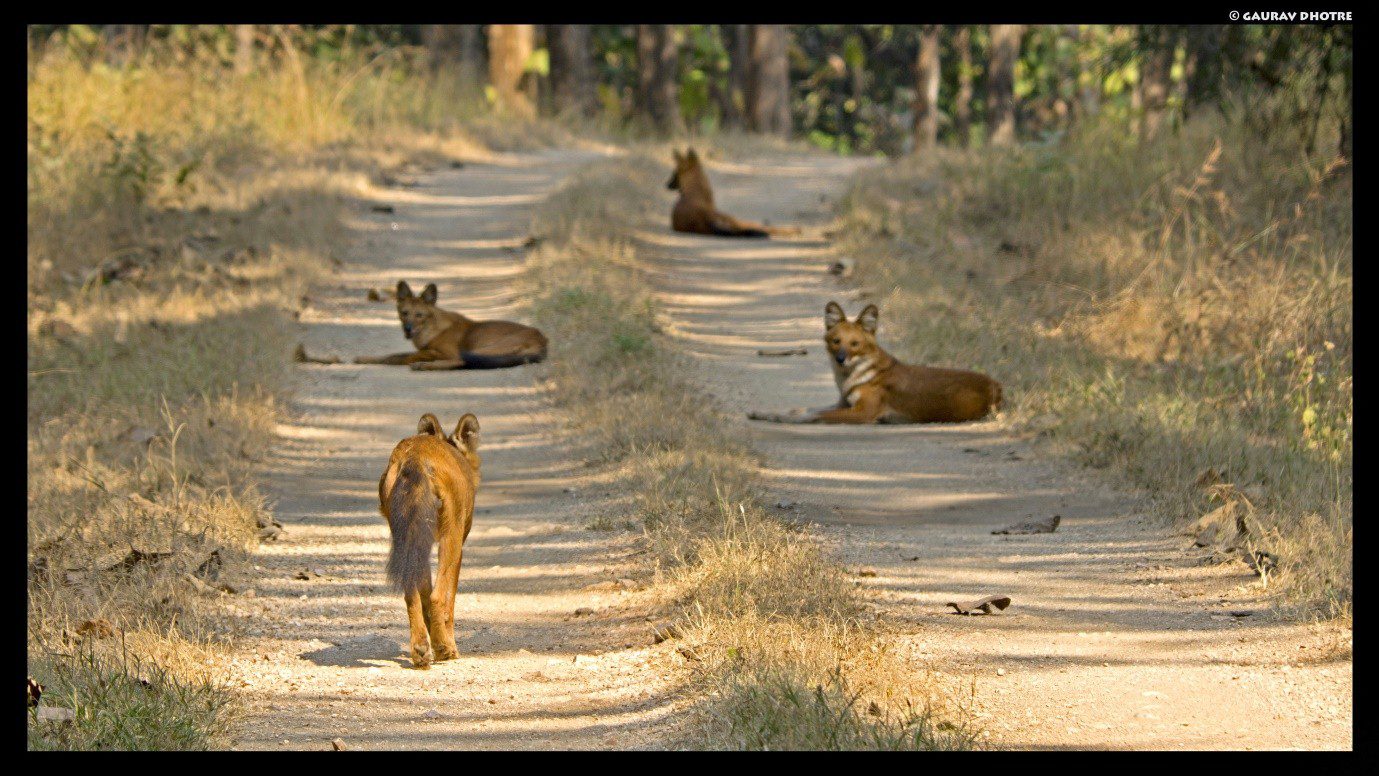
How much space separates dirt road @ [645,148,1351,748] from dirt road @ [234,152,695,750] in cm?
109

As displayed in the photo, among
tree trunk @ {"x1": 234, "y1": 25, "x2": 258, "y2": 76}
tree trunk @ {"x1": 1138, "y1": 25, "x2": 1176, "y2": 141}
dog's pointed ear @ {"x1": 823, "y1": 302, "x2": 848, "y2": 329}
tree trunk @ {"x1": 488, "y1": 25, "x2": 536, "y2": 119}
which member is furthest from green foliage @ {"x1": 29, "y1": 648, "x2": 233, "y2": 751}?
tree trunk @ {"x1": 488, "y1": 25, "x2": 536, "y2": 119}

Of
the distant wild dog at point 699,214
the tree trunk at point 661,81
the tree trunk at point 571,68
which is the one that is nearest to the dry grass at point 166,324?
the tree trunk at point 571,68

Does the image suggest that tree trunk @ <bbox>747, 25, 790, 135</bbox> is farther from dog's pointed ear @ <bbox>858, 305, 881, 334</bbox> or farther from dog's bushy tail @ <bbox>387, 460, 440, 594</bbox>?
dog's bushy tail @ <bbox>387, 460, 440, 594</bbox>

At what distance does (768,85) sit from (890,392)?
21.5 meters

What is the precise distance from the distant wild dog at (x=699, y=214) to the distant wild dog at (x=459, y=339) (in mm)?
5703

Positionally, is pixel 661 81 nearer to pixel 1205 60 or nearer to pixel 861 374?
pixel 1205 60

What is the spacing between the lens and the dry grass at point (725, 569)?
5.05 m

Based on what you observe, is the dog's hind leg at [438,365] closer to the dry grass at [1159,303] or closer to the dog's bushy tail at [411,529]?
the dry grass at [1159,303]

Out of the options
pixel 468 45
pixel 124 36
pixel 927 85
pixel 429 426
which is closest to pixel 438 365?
pixel 429 426

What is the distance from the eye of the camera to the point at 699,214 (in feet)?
55.3

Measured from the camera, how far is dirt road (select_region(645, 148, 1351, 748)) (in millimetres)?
5430

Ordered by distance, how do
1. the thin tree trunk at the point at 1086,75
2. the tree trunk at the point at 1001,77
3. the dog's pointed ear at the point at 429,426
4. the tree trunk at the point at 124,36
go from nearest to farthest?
the dog's pointed ear at the point at 429,426, the tree trunk at the point at 124,36, the tree trunk at the point at 1001,77, the thin tree trunk at the point at 1086,75

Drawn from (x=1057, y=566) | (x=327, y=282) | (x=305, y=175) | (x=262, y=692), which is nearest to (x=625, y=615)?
(x=262, y=692)

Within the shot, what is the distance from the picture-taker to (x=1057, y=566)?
7.27 m
